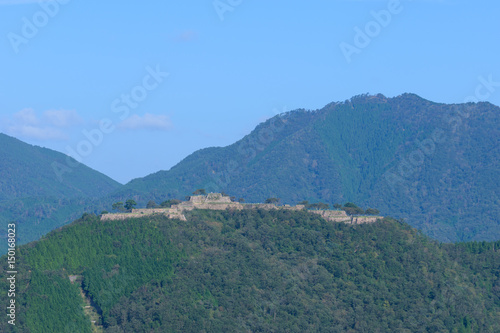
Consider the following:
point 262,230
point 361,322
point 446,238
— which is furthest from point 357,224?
point 446,238

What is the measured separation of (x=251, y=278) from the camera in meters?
102

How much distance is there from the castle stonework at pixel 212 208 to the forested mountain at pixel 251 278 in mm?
1352

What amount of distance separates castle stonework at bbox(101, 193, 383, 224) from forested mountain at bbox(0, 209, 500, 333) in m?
1.35

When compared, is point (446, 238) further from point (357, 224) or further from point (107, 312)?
point (107, 312)

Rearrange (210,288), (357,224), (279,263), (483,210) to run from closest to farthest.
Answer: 1. (210,288)
2. (279,263)
3. (357,224)
4. (483,210)

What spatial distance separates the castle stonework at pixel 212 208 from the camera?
112875 mm

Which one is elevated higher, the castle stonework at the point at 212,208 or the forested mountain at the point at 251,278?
the castle stonework at the point at 212,208

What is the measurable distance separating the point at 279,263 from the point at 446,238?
83077 mm

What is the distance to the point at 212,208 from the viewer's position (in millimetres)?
118312

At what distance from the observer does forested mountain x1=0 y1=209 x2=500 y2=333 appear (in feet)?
313

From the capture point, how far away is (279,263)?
106 metres

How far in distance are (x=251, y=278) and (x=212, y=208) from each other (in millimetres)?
18183

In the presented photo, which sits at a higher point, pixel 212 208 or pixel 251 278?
pixel 212 208

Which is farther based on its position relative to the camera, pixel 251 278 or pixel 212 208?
pixel 212 208
